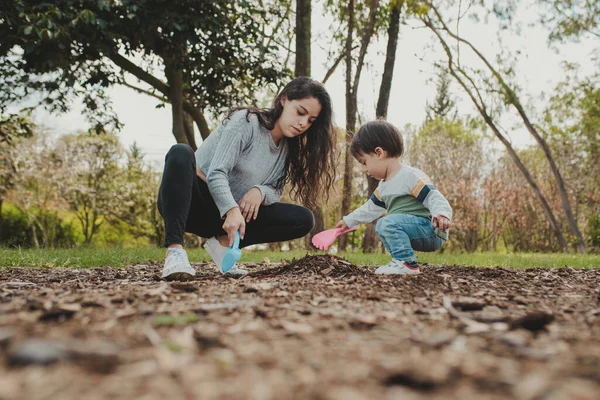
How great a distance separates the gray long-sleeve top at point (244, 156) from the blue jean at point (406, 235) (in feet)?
2.56

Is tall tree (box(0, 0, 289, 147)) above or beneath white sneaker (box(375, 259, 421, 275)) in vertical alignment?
above

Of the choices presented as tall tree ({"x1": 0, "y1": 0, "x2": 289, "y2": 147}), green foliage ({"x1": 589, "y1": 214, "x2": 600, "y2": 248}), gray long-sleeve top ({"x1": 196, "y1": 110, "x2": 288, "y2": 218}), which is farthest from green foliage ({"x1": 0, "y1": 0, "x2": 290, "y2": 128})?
green foliage ({"x1": 589, "y1": 214, "x2": 600, "y2": 248})

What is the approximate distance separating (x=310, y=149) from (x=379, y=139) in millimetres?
492

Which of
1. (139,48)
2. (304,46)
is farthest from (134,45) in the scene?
(304,46)

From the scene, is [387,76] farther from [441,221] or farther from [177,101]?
[441,221]

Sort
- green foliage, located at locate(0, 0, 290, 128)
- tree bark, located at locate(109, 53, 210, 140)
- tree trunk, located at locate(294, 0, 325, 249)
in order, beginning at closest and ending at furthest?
green foliage, located at locate(0, 0, 290, 128), tree bark, located at locate(109, 53, 210, 140), tree trunk, located at locate(294, 0, 325, 249)

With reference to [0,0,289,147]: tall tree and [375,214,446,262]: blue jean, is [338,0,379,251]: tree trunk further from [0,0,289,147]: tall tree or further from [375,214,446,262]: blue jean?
[375,214,446,262]: blue jean

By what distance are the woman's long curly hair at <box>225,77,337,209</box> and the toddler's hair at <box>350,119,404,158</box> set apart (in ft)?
0.79

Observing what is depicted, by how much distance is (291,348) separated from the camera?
1038mm

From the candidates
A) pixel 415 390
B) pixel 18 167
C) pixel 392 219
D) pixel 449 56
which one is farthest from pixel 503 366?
pixel 18 167

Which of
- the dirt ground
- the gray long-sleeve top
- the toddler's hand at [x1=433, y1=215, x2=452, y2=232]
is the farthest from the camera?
the gray long-sleeve top

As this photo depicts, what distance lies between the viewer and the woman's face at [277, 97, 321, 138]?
10.0ft

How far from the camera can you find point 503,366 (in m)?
0.93

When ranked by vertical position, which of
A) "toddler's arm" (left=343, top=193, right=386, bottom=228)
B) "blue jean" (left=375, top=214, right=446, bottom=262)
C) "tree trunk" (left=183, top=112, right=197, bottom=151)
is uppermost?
"tree trunk" (left=183, top=112, right=197, bottom=151)
